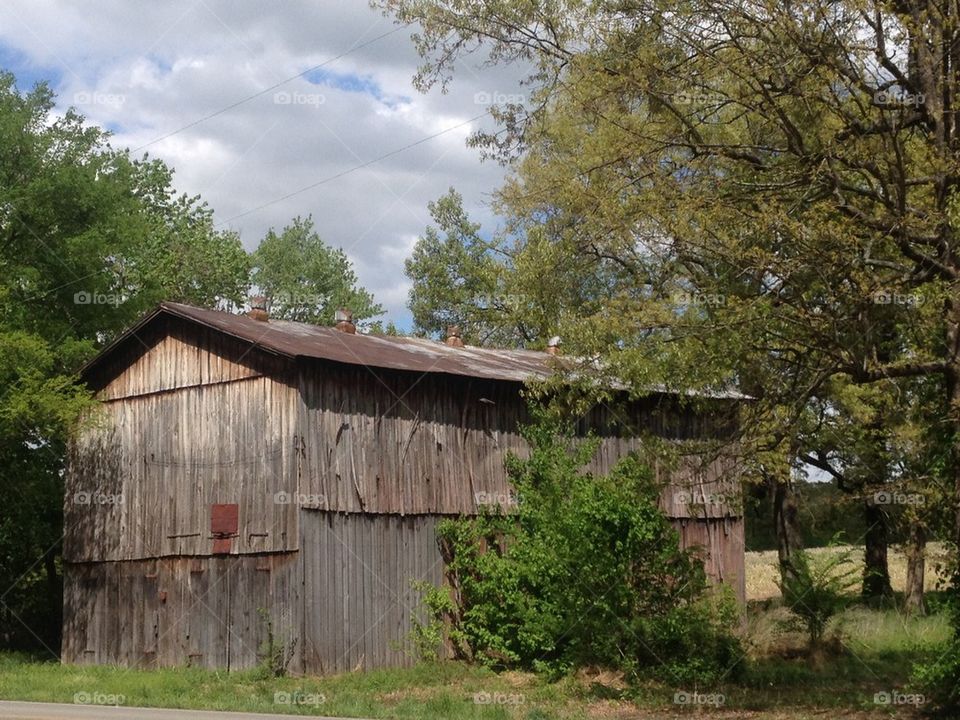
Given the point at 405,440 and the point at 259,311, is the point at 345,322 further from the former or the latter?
the point at 405,440

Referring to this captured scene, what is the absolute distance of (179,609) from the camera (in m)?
25.3

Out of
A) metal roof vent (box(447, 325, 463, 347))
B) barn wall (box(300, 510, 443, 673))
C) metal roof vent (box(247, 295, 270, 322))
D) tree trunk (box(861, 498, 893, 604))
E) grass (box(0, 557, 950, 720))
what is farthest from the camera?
tree trunk (box(861, 498, 893, 604))

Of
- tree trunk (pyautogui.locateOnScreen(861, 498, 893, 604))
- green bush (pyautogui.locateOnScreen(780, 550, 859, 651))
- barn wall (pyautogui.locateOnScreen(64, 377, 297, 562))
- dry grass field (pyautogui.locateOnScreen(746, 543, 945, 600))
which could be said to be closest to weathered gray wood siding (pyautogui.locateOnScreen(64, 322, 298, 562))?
barn wall (pyautogui.locateOnScreen(64, 377, 297, 562))

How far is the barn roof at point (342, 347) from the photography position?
24250 millimetres

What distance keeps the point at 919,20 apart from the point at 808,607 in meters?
13.8

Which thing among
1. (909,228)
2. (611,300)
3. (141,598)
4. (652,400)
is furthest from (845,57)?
(141,598)

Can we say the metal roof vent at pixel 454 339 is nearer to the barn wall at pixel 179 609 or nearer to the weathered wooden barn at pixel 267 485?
the weathered wooden barn at pixel 267 485

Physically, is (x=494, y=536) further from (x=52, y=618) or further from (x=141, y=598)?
(x=52, y=618)

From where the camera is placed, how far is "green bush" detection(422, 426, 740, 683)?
22.3 meters

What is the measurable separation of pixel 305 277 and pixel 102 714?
2113 inches

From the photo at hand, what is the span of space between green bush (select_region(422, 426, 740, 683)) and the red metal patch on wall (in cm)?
458

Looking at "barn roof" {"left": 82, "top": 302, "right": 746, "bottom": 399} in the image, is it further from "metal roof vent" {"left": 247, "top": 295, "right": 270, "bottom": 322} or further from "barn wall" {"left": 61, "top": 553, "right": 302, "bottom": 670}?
"barn wall" {"left": 61, "top": 553, "right": 302, "bottom": 670}

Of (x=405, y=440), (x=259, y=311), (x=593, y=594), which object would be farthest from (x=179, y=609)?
(x=593, y=594)

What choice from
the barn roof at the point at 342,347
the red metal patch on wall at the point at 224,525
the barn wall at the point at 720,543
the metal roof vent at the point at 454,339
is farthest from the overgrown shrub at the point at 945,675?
the metal roof vent at the point at 454,339
